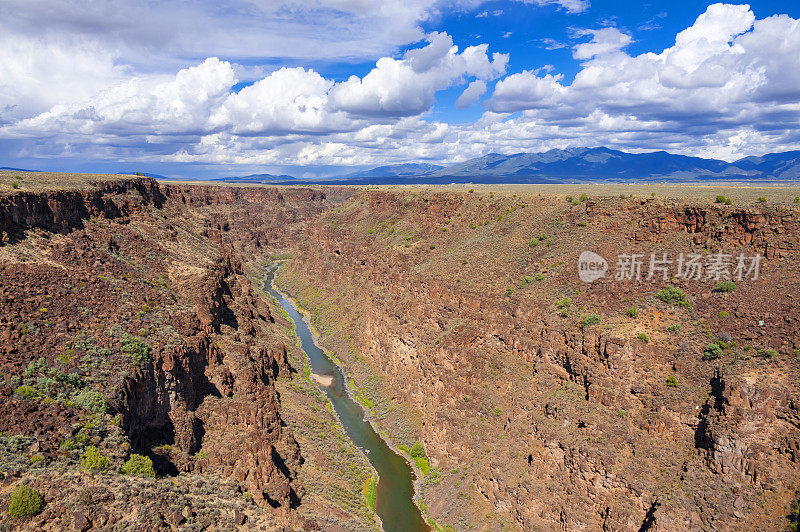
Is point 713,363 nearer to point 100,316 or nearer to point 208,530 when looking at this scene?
point 208,530

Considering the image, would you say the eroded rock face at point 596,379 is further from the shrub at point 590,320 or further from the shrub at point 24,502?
the shrub at point 24,502

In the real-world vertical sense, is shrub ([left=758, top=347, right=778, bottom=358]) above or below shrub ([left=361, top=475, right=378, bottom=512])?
above

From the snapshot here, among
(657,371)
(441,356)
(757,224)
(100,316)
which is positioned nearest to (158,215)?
(100,316)

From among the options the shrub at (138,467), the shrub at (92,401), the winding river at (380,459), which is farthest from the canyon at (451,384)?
the winding river at (380,459)

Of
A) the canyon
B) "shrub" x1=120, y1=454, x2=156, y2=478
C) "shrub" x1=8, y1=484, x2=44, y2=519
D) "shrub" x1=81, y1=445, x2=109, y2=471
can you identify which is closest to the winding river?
the canyon

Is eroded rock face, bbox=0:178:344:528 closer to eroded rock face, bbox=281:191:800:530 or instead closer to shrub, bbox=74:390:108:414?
shrub, bbox=74:390:108:414

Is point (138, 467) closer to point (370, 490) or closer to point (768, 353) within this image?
point (370, 490)
